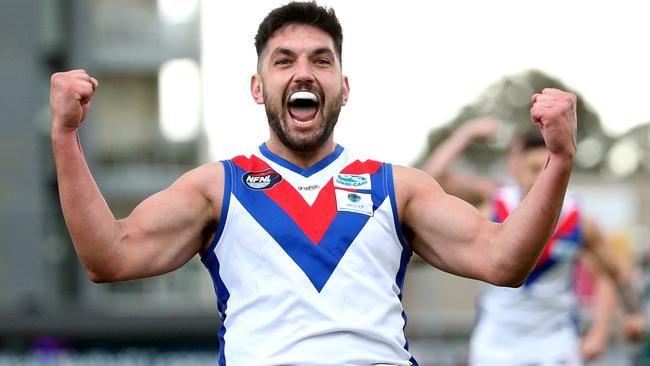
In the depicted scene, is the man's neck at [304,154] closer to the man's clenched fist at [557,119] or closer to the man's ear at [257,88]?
the man's ear at [257,88]

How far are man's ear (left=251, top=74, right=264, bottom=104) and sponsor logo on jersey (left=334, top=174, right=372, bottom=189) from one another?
0.45 meters

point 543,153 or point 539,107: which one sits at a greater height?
point 539,107

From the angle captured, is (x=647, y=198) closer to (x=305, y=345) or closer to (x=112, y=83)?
(x=112, y=83)

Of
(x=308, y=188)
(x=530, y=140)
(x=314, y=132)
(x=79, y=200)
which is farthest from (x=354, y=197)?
(x=530, y=140)

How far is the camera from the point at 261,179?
505 cm

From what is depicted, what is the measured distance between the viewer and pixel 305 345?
4.73m

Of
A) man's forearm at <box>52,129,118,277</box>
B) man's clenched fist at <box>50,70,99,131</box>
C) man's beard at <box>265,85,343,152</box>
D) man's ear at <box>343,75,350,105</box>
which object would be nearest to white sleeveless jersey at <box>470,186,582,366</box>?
man's ear at <box>343,75,350,105</box>

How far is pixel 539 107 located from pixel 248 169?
1221 millimetres

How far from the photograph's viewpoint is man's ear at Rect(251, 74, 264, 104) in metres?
5.23

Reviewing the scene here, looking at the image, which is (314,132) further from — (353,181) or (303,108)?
(353,181)

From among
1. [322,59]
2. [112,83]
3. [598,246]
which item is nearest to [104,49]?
[112,83]

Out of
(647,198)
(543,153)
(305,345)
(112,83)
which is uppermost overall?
(305,345)

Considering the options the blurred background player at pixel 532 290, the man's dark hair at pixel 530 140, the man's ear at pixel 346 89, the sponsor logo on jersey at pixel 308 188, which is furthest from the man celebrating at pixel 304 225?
the man's dark hair at pixel 530 140

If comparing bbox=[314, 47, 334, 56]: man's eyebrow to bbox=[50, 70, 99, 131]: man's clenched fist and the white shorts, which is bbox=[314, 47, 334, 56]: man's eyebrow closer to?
bbox=[50, 70, 99, 131]: man's clenched fist
